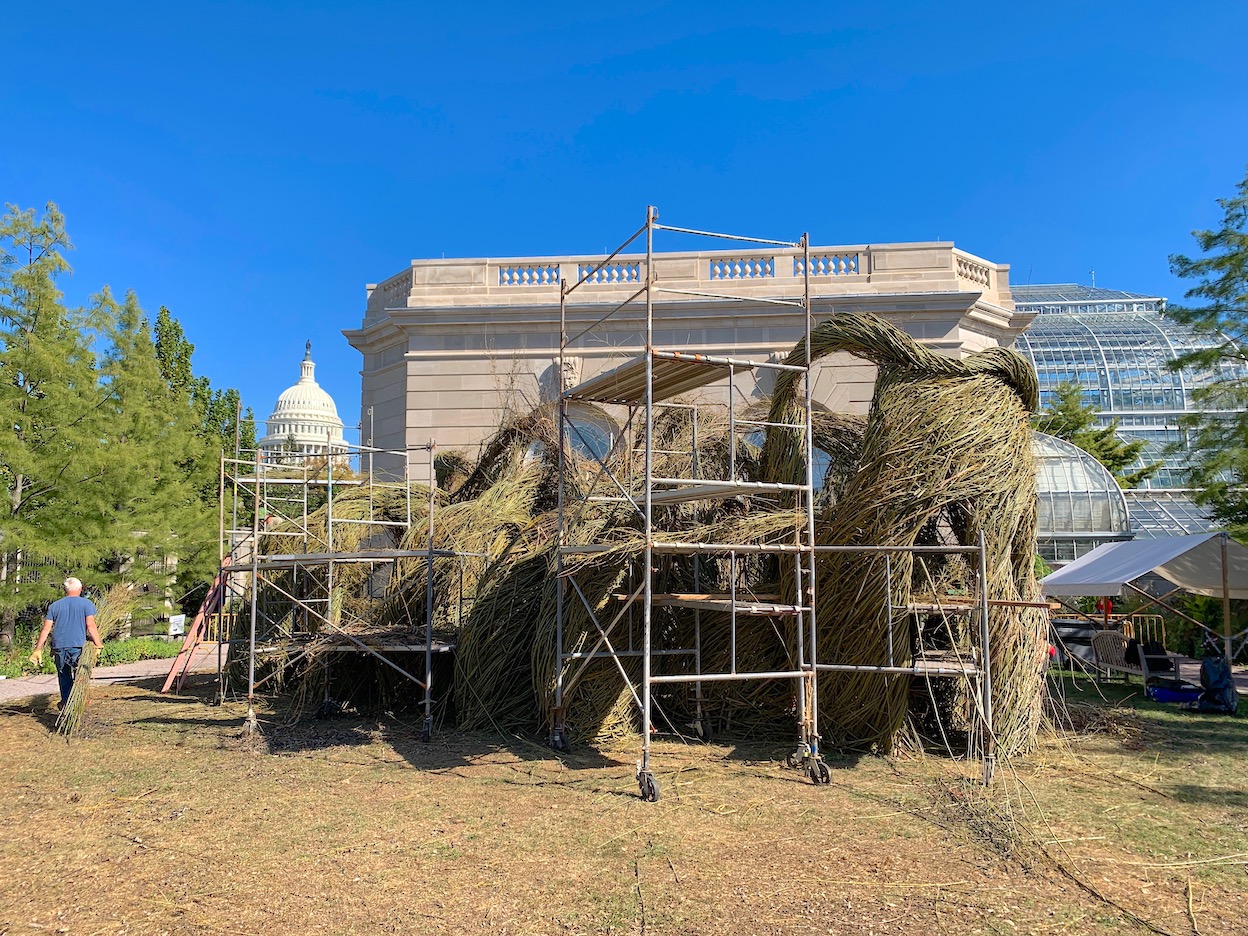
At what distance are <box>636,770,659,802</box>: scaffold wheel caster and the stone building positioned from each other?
12300mm

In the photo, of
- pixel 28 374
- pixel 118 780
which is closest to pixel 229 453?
pixel 28 374

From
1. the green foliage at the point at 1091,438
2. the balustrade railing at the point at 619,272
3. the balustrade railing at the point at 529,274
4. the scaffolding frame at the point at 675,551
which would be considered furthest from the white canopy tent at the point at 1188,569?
the green foliage at the point at 1091,438

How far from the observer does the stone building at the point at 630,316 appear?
19.6 m

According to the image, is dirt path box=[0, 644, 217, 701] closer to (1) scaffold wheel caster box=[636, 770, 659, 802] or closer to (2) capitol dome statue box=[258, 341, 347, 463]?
(1) scaffold wheel caster box=[636, 770, 659, 802]

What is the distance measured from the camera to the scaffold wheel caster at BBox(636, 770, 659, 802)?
6.91 meters

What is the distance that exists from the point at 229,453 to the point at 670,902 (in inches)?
1029

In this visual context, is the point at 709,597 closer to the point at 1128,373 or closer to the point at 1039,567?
the point at 1039,567

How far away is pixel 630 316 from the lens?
19.5 metres

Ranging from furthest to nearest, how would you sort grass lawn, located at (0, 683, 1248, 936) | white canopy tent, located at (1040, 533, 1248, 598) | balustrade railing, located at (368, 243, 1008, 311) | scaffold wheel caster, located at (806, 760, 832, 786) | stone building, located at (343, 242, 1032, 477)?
balustrade railing, located at (368, 243, 1008, 311) < stone building, located at (343, 242, 1032, 477) < white canopy tent, located at (1040, 533, 1248, 598) < scaffold wheel caster, located at (806, 760, 832, 786) < grass lawn, located at (0, 683, 1248, 936)

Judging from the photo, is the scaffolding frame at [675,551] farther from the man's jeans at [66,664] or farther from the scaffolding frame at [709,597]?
the man's jeans at [66,664]

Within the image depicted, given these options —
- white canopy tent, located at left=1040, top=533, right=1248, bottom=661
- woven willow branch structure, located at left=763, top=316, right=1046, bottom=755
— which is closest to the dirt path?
woven willow branch structure, located at left=763, top=316, right=1046, bottom=755

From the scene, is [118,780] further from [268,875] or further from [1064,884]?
[1064,884]

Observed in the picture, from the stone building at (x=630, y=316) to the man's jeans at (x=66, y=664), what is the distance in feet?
33.7

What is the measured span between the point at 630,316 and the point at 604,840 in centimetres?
1465
